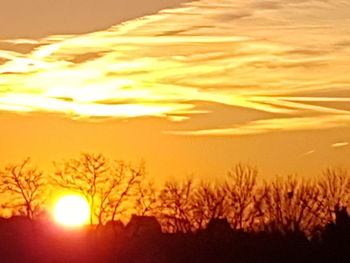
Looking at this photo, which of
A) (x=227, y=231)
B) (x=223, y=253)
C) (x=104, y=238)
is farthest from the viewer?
(x=104, y=238)

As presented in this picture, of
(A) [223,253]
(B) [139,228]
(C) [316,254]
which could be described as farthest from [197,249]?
(B) [139,228]

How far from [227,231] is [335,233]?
15.5 metres

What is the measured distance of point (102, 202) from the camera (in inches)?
3497

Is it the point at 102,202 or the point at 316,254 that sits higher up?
the point at 102,202

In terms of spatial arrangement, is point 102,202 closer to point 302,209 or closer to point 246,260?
point 302,209

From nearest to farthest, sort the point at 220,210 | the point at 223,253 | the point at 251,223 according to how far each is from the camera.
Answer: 1. the point at 223,253
2. the point at 251,223
3. the point at 220,210

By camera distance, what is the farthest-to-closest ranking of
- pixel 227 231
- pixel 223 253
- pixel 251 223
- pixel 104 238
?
pixel 251 223, pixel 104 238, pixel 227 231, pixel 223 253

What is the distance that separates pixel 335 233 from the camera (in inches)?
2341

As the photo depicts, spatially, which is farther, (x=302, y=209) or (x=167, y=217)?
(x=167, y=217)

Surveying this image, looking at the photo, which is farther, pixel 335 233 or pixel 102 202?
pixel 102 202

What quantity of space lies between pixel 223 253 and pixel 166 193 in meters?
34.0

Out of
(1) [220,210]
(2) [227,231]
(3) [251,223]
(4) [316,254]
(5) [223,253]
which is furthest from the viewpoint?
(1) [220,210]

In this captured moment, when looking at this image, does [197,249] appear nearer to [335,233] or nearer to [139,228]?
[335,233]

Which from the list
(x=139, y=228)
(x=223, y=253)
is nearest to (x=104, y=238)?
(x=139, y=228)
